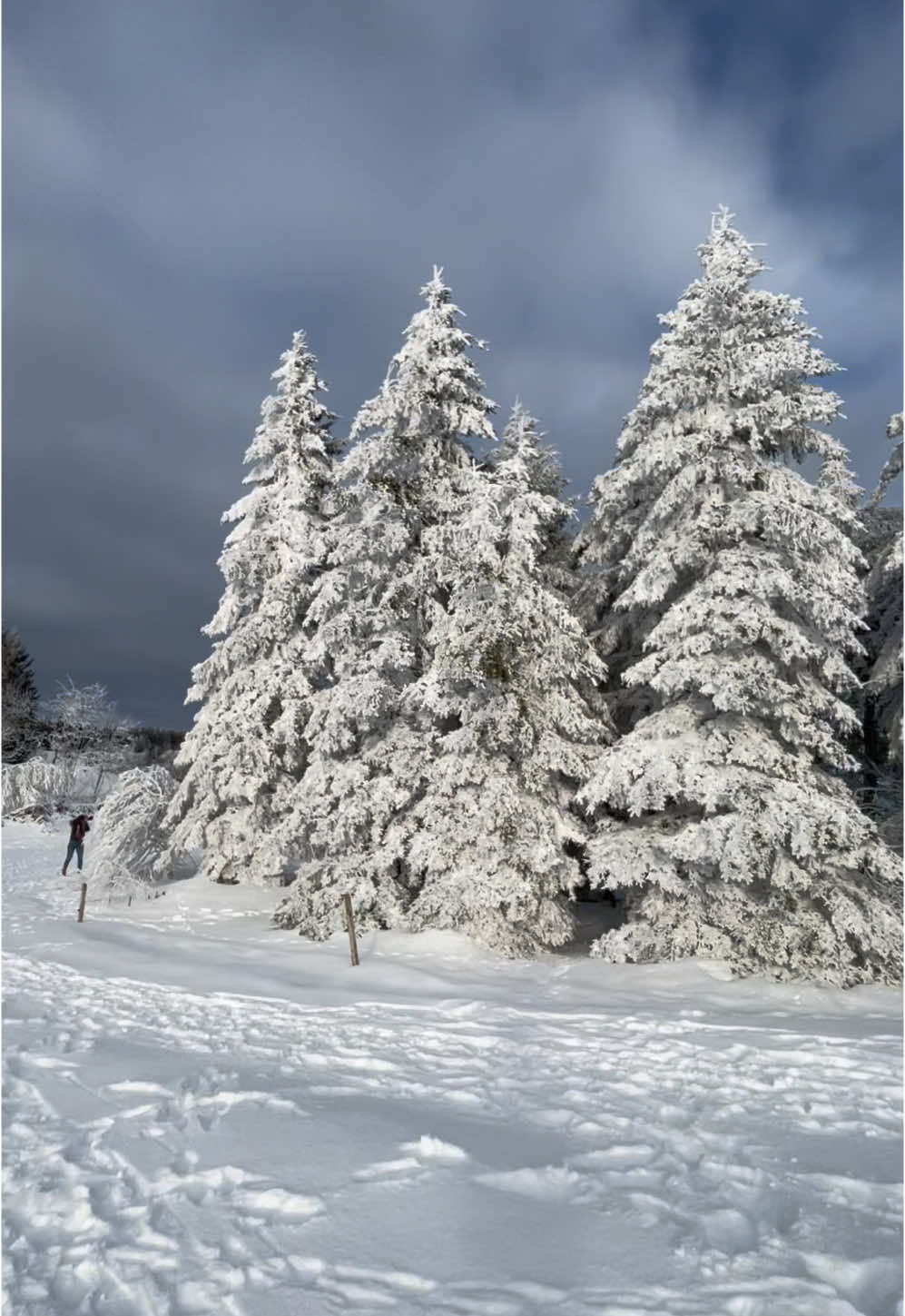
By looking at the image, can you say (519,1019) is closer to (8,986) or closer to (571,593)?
(8,986)

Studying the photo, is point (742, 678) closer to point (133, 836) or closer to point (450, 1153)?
point (450, 1153)

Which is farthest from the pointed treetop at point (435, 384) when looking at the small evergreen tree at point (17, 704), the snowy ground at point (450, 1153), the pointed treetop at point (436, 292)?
the small evergreen tree at point (17, 704)

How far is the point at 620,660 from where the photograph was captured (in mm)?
16312

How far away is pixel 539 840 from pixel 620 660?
5190 millimetres

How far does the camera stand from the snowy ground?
3.63 meters

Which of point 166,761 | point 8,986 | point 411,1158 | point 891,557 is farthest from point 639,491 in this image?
point 166,761

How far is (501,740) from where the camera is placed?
13.2 m

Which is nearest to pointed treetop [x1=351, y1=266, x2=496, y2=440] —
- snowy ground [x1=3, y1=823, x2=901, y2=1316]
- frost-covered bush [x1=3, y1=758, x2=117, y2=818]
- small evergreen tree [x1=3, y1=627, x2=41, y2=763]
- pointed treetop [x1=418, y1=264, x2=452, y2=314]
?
pointed treetop [x1=418, y1=264, x2=452, y2=314]

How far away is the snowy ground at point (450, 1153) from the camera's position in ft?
11.9

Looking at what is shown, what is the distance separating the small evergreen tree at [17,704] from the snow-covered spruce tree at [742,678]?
45.2m

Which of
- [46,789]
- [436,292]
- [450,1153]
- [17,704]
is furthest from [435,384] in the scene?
[17,704]

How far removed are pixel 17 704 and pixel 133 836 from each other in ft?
119

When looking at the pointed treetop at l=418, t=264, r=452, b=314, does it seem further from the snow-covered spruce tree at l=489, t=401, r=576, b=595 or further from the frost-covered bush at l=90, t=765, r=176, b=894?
the frost-covered bush at l=90, t=765, r=176, b=894

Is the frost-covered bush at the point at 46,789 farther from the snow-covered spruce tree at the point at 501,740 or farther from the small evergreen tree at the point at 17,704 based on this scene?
the snow-covered spruce tree at the point at 501,740
